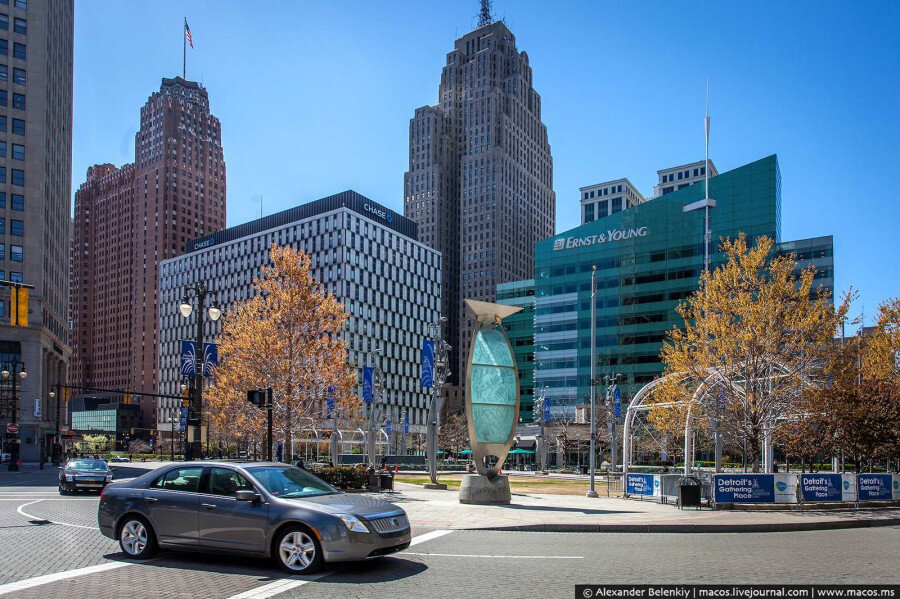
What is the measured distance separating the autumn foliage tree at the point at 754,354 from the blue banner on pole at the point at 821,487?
338 centimetres

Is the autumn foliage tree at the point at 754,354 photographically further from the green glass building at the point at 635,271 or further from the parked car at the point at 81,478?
the green glass building at the point at 635,271

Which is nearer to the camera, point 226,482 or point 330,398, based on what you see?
point 226,482

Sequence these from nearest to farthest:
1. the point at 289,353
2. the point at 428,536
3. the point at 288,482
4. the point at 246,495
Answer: the point at 246,495 < the point at 288,482 < the point at 428,536 < the point at 289,353

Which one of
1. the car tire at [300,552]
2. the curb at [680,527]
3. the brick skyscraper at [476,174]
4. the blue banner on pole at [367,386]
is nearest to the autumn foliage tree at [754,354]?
the curb at [680,527]

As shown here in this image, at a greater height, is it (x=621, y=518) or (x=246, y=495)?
(x=246, y=495)

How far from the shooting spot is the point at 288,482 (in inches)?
456

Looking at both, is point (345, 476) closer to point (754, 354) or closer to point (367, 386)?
point (367, 386)

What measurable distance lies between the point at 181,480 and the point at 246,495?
1.68 metres

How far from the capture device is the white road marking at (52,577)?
9589 mm

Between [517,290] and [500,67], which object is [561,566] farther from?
[500,67]

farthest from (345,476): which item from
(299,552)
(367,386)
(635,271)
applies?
(635,271)

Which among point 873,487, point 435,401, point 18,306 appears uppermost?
point 18,306

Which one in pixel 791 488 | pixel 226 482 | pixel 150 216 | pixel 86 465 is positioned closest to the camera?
pixel 226 482

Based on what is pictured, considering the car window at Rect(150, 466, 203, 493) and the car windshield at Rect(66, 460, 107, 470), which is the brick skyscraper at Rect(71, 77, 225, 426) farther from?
the car window at Rect(150, 466, 203, 493)
